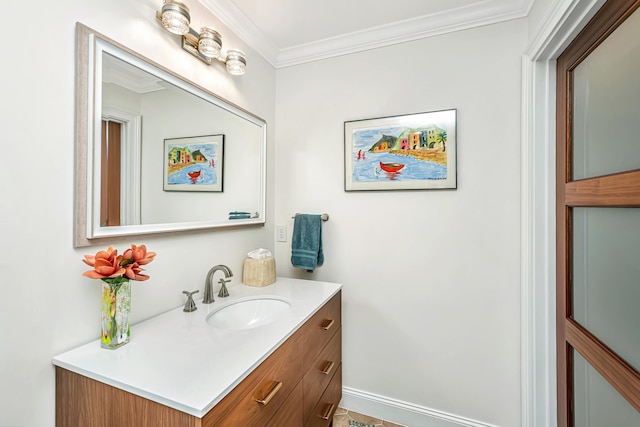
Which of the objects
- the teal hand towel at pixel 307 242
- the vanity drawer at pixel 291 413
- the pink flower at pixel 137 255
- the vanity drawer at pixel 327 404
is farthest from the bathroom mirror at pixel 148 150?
the vanity drawer at pixel 327 404

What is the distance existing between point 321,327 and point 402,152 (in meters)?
1.06

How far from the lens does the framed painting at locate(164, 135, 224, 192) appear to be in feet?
4.12

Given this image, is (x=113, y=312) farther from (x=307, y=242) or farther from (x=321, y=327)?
(x=307, y=242)

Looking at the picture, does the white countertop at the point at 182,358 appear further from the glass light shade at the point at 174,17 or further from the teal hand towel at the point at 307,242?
the glass light shade at the point at 174,17

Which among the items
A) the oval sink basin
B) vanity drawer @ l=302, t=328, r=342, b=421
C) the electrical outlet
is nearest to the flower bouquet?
the oval sink basin

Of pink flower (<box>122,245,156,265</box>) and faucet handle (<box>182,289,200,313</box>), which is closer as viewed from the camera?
pink flower (<box>122,245,156,265</box>)

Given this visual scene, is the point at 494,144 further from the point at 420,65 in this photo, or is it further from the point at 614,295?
the point at 614,295

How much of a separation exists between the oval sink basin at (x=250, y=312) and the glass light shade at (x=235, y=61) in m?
1.18

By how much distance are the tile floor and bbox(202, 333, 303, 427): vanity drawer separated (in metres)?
0.82

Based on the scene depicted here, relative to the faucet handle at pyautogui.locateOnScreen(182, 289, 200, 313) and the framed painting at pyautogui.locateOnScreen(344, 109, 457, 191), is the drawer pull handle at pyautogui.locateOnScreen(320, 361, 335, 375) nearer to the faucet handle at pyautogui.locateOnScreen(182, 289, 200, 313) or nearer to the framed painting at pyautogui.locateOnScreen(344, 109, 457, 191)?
the faucet handle at pyautogui.locateOnScreen(182, 289, 200, 313)

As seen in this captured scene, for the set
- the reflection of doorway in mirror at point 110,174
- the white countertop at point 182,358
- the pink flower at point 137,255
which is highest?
the reflection of doorway in mirror at point 110,174

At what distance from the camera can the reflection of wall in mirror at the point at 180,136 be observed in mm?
1144

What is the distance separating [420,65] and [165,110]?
1.37 metres

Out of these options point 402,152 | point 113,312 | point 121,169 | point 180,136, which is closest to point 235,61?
Result: point 180,136
